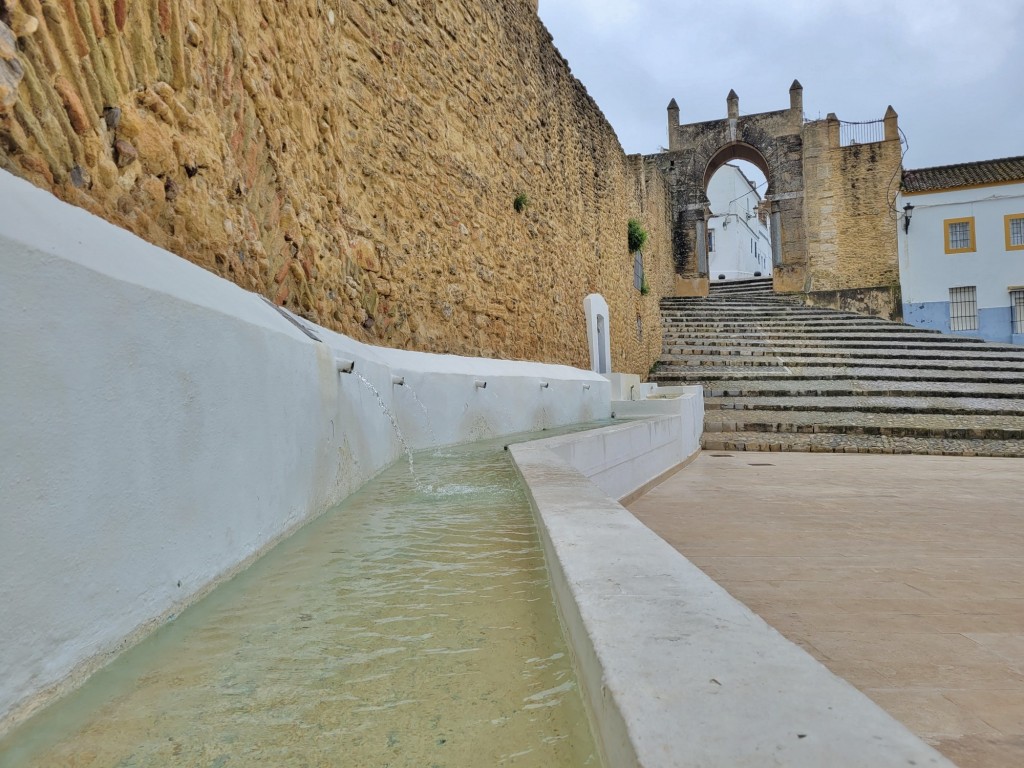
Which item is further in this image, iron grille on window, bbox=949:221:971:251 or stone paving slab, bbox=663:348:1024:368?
iron grille on window, bbox=949:221:971:251

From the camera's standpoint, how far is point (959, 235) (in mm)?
20562

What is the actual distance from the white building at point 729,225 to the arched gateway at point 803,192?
35.9ft

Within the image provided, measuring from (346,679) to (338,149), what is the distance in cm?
415

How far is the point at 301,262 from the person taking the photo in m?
3.81

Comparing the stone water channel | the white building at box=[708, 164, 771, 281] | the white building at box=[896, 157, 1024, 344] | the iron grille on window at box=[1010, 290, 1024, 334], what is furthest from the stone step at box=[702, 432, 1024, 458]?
the white building at box=[708, 164, 771, 281]

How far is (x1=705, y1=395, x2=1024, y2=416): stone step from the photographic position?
9750mm

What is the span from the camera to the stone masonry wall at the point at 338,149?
76.0 inches

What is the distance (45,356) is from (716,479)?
19.4 ft

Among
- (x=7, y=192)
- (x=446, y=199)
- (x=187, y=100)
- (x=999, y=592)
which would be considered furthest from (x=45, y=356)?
(x=446, y=199)

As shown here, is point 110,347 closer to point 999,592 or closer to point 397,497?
point 397,497

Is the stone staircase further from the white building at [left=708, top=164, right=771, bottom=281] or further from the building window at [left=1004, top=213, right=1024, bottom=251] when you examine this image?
the white building at [left=708, top=164, right=771, bottom=281]

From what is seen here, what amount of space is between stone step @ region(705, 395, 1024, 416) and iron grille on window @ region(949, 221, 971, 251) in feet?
41.5

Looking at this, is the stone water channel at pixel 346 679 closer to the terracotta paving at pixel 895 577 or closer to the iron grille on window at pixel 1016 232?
the terracotta paving at pixel 895 577

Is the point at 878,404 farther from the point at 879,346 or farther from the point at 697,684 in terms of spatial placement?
the point at 697,684
